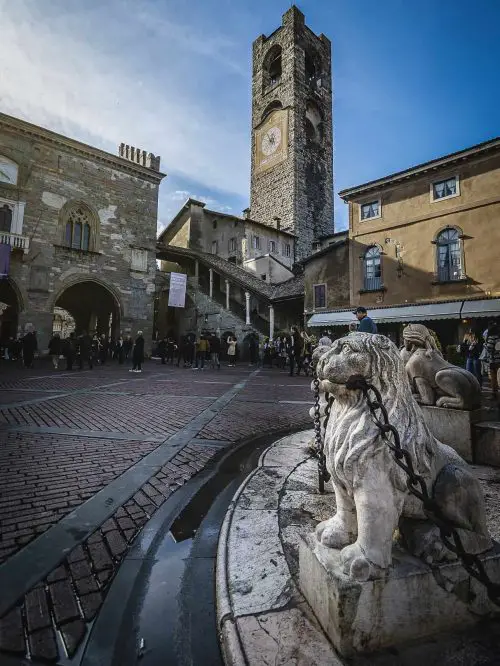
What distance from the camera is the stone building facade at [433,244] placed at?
15.3 metres

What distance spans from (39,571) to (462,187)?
20028 mm

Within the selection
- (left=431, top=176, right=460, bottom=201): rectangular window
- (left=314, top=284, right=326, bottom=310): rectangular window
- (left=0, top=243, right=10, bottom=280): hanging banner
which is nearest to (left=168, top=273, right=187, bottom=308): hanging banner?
(left=314, top=284, right=326, bottom=310): rectangular window

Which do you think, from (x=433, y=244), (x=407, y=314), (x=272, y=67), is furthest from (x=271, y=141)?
(x=407, y=314)

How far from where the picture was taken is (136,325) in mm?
23422

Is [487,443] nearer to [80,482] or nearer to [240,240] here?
[80,482]

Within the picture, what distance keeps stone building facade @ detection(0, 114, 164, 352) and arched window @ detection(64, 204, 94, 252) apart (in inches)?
2.5

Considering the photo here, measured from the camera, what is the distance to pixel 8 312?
2227 centimetres

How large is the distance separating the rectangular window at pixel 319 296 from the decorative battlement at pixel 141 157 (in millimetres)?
15609

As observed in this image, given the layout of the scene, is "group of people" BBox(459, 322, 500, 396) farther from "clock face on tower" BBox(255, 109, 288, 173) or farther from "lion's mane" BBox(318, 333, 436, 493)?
"clock face on tower" BBox(255, 109, 288, 173)

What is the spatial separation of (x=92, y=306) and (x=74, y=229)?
6.99 metres

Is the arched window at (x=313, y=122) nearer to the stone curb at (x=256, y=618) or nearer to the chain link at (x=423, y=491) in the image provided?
the chain link at (x=423, y=491)

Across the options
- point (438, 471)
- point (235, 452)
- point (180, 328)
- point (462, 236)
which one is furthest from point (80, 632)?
point (180, 328)

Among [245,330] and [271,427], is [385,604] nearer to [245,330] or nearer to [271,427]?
[271,427]

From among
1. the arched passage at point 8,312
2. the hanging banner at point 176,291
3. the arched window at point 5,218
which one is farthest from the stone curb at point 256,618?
the arched window at point 5,218
